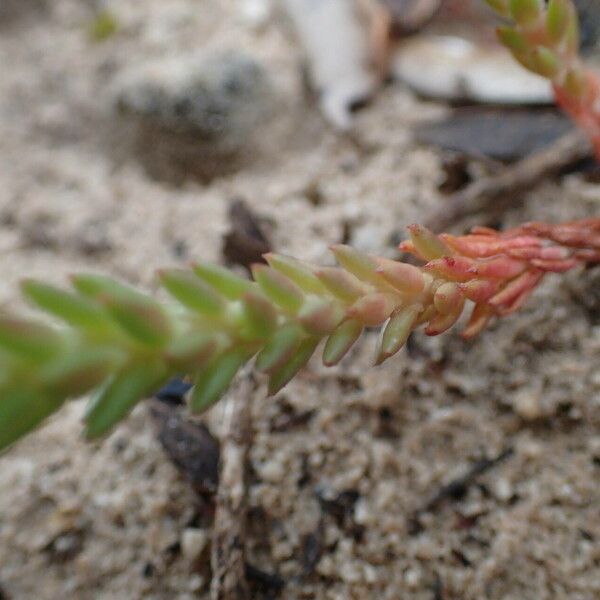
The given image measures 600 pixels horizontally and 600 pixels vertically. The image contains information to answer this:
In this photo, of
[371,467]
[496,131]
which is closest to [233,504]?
[371,467]

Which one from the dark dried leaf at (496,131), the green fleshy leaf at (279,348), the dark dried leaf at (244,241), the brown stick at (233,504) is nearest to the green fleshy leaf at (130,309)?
the green fleshy leaf at (279,348)

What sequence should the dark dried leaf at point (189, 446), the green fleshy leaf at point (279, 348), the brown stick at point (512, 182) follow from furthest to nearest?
the brown stick at point (512, 182) → the dark dried leaf at point (189, 446) → the green fleshy leaf at point (279, 348)

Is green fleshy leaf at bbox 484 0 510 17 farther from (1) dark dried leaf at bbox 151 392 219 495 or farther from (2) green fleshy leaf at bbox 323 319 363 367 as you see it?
(1) dark dried leaf at bbox 151 392 219 495

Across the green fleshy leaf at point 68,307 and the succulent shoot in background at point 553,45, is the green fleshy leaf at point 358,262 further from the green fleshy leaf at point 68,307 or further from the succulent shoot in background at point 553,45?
the succulent shoot in background at point 553,45

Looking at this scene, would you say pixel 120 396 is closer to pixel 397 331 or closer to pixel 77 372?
pixel 77 372

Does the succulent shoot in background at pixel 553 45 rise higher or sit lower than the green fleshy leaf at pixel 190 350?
lower

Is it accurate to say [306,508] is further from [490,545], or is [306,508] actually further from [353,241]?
[353,241]

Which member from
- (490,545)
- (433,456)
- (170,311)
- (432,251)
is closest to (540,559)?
(490,545)
